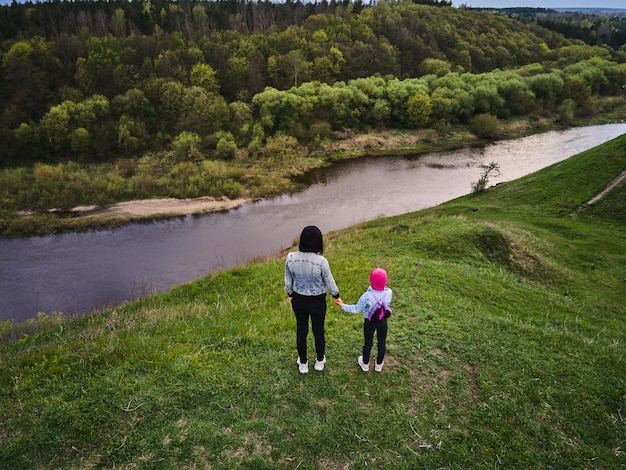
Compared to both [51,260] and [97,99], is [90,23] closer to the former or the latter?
[97,99]

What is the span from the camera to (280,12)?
91.9m

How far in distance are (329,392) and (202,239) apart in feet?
89.0

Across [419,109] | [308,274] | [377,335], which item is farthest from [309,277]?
[419,109]

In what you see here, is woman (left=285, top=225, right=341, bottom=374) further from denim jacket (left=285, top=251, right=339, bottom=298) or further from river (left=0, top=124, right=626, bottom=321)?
river (left=0, top=124, right=626, bottom=321)

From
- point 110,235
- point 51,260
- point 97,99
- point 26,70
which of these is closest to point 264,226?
point 110,235

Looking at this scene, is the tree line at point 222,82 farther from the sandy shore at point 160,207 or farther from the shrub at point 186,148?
the sandy shore at point 160,207

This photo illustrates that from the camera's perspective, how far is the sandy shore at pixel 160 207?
36406mm

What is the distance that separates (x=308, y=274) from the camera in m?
6.55

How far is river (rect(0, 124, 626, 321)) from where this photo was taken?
2523 cm

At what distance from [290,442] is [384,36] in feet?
334

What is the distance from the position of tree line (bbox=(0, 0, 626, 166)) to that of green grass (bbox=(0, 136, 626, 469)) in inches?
1733

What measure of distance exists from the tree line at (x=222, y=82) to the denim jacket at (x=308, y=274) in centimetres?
4672

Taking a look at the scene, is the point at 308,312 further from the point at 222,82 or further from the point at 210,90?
the point at 222,82

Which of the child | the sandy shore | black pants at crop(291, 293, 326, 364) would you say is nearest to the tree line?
the sandy shore
